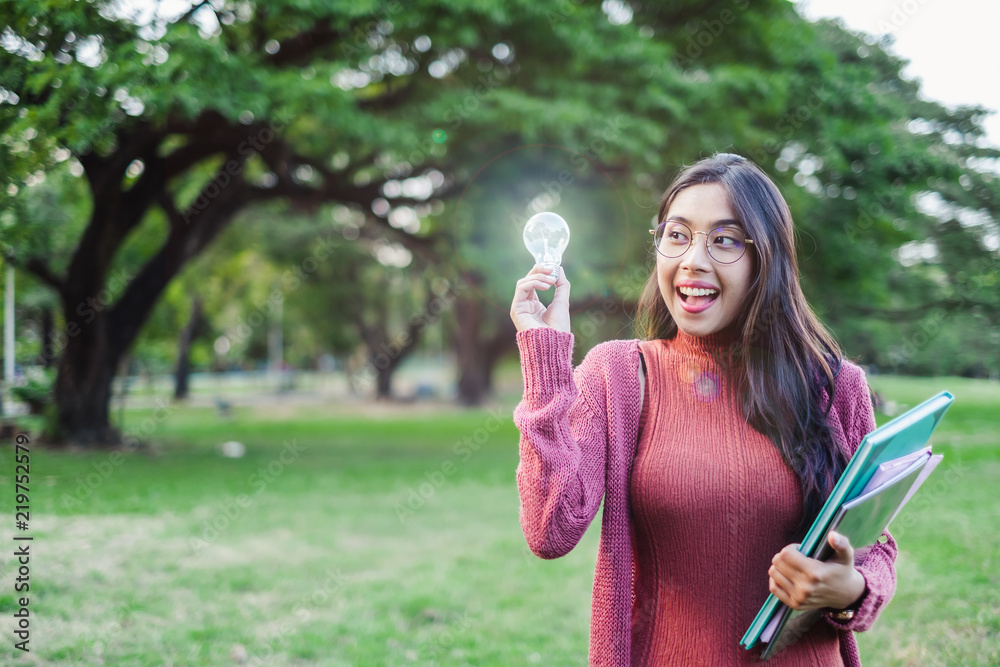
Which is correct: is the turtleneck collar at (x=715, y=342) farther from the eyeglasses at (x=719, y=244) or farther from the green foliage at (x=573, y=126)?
the green foliage at (x=573, y=126)

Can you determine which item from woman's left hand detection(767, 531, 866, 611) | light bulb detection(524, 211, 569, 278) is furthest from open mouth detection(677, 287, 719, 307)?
woman's left hand detection(767, 531, 866, 611)

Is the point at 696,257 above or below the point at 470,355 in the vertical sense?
above

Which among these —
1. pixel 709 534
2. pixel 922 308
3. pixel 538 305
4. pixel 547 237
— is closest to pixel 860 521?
pixel 709 534

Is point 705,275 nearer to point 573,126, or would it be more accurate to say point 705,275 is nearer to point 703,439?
point 703,439

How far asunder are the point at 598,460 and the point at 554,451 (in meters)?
0.16

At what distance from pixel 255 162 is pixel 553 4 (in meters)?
9.32

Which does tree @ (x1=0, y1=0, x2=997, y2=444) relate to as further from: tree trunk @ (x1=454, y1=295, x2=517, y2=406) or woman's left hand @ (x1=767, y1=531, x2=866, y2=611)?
tree trunk @ (x1=454, y1=295, x2=517, y2=406)

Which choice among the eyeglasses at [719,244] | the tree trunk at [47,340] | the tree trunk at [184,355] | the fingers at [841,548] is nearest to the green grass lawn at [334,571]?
the tree trunk at [47,340]

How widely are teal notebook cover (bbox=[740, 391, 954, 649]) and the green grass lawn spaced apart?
9.80 ft

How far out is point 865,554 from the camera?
169 centimetres

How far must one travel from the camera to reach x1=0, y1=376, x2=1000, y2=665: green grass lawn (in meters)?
4.20

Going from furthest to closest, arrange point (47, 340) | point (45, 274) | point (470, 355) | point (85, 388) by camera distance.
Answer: point (470, 355) < point (47, 340) < point (85, 388) < point (45, 274)

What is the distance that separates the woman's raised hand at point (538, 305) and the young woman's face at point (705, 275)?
0.27 metres
